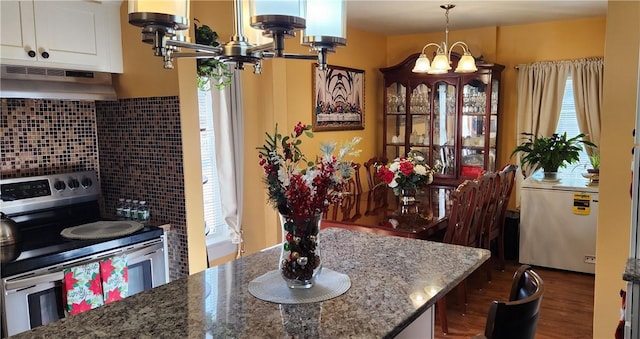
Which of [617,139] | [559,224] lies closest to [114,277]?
[617,139]

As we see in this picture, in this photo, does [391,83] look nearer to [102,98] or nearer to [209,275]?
[102,98]

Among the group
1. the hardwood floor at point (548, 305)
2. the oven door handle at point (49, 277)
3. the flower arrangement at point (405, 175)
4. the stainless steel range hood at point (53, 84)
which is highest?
→ the stainless steel range hood at point (53, 84)

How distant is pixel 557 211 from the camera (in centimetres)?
419

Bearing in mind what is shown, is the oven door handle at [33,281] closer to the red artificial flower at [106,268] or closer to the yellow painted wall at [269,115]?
the red artificial flower at [106,268]

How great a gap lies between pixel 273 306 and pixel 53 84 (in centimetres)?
192

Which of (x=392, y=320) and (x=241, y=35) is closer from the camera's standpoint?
(x=392, y=320)

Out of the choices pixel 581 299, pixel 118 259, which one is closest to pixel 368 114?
pixel 581 299

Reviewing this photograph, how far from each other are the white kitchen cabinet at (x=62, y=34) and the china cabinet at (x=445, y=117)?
3198 millimetres

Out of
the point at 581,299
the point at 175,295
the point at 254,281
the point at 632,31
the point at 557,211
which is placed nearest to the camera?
the point at 175,295

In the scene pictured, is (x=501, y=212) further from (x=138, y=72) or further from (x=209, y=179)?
(x=138, y=72)

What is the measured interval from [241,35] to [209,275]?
83 cm

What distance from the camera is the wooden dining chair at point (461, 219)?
3.14m

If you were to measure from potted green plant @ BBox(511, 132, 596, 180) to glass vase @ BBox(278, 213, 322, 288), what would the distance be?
3625 millimetres

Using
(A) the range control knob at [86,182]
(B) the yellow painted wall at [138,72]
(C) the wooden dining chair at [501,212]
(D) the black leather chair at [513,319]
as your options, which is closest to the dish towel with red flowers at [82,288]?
(A) the range control knob at [86,182]
